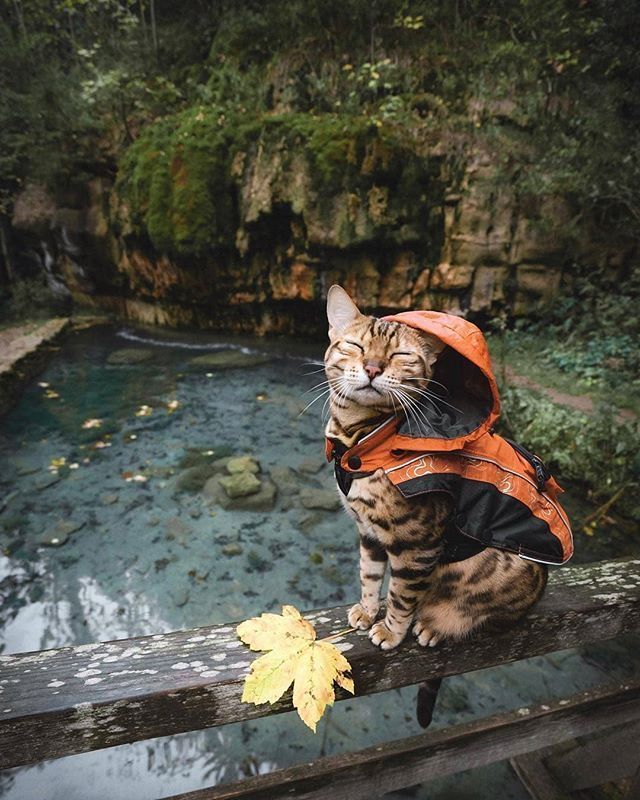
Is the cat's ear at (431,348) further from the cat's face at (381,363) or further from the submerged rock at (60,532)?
the submerged rock at (60,532)

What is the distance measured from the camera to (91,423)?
6863 mm

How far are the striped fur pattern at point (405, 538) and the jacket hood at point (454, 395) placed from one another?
62 millimetres

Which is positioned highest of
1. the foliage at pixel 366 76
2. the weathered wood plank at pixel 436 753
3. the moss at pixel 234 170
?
the foliage at pixel 366 76

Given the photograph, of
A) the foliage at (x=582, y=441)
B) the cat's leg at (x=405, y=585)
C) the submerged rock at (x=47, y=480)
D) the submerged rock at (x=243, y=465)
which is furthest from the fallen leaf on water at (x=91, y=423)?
the cat's leg at (x=405, y=585)

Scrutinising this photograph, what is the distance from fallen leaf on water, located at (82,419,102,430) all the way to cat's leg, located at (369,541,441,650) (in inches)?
254

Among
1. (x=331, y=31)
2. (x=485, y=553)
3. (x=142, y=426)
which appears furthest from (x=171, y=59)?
(x=485, y=553)

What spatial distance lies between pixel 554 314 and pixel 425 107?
4859mm

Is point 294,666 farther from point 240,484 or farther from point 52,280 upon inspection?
point 52,280

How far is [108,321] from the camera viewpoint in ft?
40.8

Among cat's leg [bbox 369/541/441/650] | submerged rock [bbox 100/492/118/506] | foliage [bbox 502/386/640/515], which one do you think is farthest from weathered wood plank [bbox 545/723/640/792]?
submerged rock [bbox 100/492/118/506]

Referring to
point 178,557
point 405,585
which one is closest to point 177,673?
point 405,585

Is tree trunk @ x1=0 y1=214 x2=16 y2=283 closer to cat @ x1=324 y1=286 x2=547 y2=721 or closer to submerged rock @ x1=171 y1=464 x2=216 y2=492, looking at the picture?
submerged rock @ x1=171 y1=464 x2=216 y2=492

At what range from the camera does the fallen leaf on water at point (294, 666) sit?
114cm

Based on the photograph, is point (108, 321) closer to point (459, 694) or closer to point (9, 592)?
point (9, 592)
